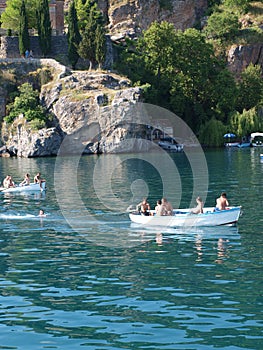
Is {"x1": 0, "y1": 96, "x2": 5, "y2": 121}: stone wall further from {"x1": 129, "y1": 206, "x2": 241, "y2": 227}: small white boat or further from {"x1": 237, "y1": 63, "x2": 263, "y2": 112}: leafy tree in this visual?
{"x1": 129, "y1": 206, "x2": 241, "y2": 227}: small white boat

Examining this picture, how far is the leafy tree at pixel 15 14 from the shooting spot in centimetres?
11288

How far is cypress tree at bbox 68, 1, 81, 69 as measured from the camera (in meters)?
106

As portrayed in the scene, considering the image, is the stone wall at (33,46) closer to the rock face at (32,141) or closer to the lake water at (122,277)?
the rock face at (32,141)

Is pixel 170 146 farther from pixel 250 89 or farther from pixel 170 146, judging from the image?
pixel 250 89

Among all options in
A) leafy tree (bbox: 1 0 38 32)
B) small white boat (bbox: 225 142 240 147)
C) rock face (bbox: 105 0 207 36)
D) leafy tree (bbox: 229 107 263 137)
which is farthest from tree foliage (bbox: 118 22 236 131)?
leafy tree (bbox: 1 0 38 32)

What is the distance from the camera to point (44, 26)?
352 ft

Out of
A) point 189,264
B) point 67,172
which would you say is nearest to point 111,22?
point 67,172

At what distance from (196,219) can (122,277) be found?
11.5 m

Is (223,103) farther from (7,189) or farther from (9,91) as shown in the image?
(7,189)

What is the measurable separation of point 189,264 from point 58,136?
72114 mm

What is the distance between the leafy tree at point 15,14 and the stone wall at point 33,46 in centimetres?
499

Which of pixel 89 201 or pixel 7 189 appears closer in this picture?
pixel 89 201

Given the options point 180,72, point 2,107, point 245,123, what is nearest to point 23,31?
point 2,107

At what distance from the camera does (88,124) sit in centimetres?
9888
